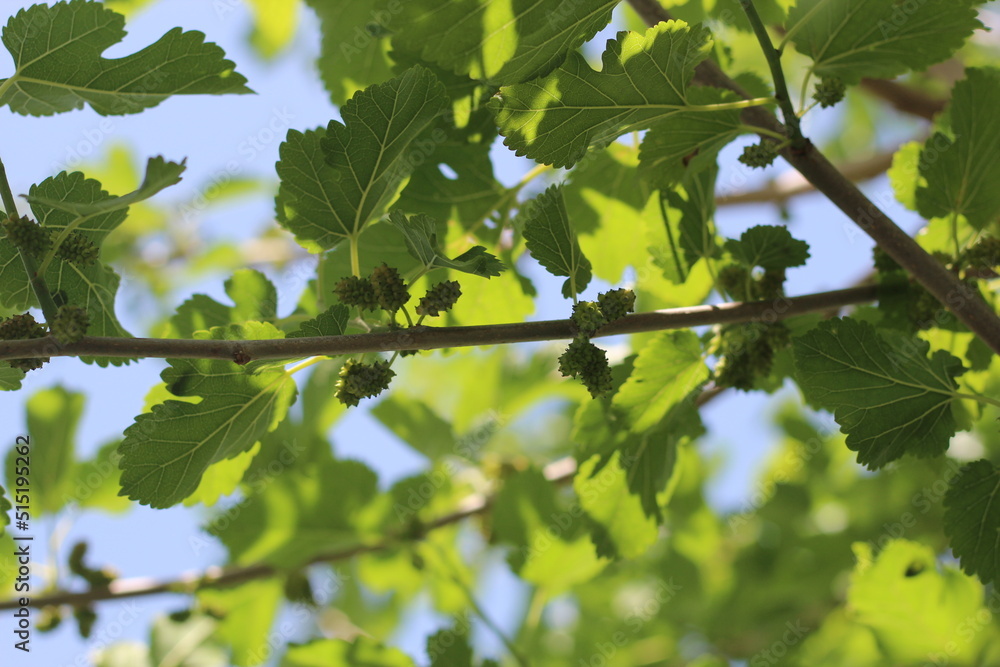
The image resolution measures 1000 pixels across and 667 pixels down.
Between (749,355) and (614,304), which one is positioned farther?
(749,355)

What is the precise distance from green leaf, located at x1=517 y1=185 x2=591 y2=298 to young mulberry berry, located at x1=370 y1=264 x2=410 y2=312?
10.2 inches

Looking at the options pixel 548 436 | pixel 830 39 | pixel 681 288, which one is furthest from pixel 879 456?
pixel 548 436

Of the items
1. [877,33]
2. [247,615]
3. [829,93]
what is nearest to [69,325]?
[829,93]

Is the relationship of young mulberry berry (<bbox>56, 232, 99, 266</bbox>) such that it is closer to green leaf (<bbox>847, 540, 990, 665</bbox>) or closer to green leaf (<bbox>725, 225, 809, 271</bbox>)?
green leaf (<bbox>725, 225, 809, 271</bbox>)

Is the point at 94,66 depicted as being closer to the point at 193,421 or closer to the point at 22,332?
the point at 22,332

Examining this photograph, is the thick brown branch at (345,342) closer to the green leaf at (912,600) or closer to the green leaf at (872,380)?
the green leaf at (872,380)

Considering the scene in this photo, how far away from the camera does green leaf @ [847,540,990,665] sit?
198cm

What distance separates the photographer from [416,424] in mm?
2764

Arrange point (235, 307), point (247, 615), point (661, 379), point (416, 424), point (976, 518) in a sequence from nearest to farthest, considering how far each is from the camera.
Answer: point (976, 518), point (661, 379), point (235, 307), point (247, 615), point (416, 424)

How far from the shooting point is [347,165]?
4.50 ft

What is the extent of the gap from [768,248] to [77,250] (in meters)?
1.32

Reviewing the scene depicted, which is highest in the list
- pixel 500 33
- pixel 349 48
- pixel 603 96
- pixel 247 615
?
pixel 349 48

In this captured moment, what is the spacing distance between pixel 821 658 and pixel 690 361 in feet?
6.57

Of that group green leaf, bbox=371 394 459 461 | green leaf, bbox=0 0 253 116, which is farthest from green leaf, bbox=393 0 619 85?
green leaf, bbox=371 394 459 461
